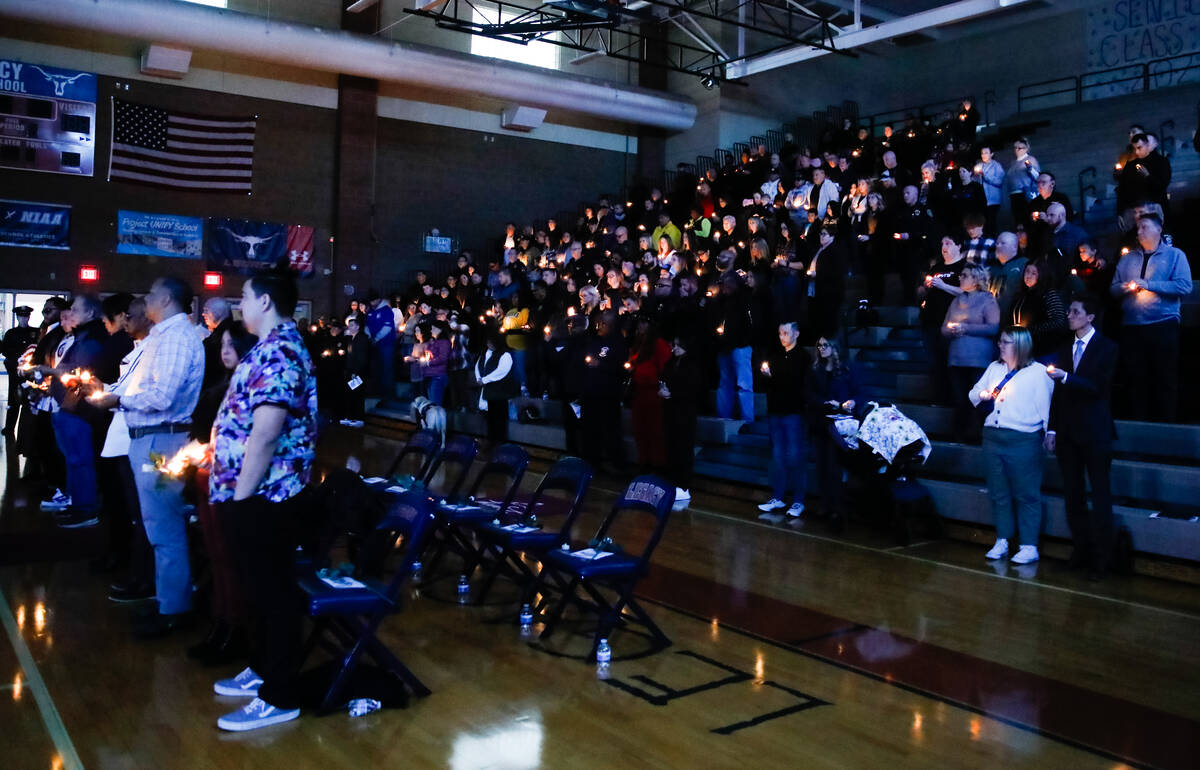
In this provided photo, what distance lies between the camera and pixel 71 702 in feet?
12.6

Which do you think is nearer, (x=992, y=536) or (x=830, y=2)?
(x=992, y=536)

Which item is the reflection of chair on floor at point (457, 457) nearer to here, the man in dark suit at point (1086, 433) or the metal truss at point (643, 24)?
the man in dark suit at point (1086, 433)

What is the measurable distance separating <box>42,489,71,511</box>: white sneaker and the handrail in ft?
50.3

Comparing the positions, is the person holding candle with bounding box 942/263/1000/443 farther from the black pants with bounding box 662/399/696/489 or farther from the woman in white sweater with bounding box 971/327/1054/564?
the black pants with bounding box 662/399/696/489

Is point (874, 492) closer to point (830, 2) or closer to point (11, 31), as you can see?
point (830, 2)

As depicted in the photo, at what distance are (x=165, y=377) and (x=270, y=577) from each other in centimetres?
157

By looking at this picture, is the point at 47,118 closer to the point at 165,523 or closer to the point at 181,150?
the point at 181,150

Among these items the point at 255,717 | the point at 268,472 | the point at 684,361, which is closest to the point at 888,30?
the point at 684,361

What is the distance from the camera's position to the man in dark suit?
239 inches

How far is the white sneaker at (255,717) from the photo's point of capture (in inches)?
141

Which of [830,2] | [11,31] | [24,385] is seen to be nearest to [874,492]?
[24,385]

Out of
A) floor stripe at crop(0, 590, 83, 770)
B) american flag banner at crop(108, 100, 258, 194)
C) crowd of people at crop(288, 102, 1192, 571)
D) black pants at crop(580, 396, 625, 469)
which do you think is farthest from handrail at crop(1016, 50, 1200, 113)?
floor stripe at crop(0, 590, 83, 770)

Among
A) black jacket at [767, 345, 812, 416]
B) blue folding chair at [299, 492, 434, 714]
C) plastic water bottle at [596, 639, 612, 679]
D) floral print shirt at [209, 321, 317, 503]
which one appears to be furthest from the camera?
black jacket at [767, 345, 812, 416]

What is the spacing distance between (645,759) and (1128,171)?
291 inches
